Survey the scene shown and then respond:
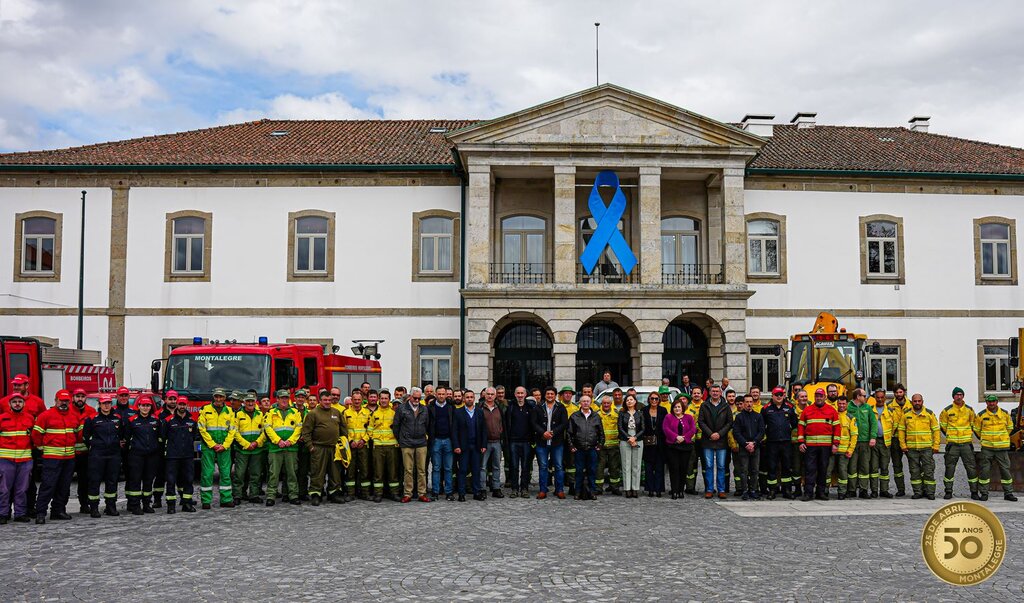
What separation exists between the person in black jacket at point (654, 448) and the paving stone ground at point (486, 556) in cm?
139

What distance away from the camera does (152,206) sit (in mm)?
27531

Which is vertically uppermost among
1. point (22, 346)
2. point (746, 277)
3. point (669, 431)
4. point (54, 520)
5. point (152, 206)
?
point (152, 206)

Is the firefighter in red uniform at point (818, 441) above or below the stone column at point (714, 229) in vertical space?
below

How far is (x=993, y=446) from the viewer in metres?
14.2

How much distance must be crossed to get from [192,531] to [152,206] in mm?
18572

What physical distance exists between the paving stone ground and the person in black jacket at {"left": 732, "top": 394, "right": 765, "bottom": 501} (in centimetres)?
95

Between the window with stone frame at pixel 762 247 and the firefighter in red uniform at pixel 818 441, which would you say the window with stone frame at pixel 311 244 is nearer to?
the window with stone frame at pixel 762 247

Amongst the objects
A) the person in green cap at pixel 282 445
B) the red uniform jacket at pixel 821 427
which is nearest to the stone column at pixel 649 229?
the red uniform jacket at pixel 821 427

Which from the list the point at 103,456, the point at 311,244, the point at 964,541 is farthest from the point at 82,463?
the point at 311,244

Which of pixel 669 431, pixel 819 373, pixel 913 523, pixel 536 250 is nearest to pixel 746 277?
pixel 536 250

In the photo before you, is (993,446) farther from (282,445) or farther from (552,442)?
(282,445)

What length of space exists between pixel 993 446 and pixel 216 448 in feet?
37.6

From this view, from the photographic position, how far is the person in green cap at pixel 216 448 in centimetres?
1325

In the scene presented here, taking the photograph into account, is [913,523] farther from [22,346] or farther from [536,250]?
[536,250]
